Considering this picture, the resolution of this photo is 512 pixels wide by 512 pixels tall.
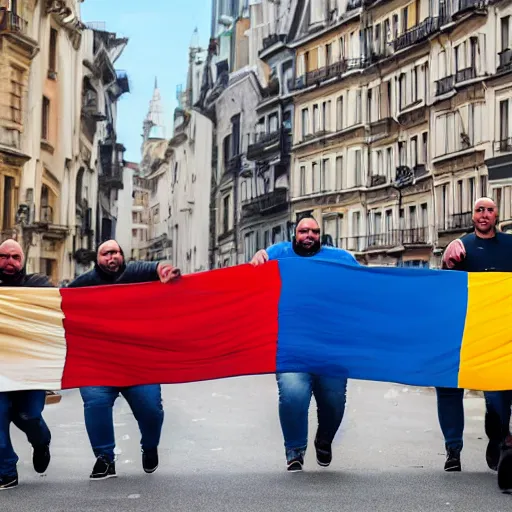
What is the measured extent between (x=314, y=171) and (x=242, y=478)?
15558 millimetres

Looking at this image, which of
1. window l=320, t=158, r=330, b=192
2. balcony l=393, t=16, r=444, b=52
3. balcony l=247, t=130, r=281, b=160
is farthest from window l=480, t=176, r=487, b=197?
balcony l=247, t=130, r=281, b=160

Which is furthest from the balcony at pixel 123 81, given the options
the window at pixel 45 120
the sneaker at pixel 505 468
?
the sneaker at pixel 505 468

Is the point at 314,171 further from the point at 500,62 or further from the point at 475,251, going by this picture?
the point at 475,251

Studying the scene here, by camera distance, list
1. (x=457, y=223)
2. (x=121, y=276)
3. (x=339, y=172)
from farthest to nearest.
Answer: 1. (x=339, y=172)
2. (x=457, y=223)
3. (x=121, y=276)

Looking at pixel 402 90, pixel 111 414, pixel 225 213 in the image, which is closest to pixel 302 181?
pixel 225 213

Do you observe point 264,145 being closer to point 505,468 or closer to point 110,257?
point 110,257

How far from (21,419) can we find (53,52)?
19.1 meters

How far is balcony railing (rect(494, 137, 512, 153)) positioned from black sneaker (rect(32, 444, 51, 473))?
11697 millimetres

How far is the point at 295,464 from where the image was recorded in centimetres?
747

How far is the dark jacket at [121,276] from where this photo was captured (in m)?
7.76

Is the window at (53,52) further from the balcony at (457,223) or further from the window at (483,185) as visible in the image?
the window at (483,185)

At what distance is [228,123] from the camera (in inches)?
1008

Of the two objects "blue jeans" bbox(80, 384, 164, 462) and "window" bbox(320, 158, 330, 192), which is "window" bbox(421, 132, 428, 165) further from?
"blue jeans" bbox(80, 384, 164, 462)

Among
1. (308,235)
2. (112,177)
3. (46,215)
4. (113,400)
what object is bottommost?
(113,400)
